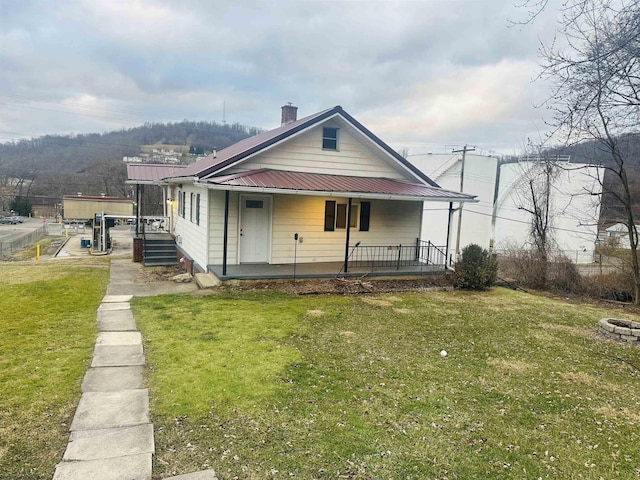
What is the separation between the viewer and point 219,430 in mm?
4035

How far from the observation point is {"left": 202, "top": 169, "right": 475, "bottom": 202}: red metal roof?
10.7 m

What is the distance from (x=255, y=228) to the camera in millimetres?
12430

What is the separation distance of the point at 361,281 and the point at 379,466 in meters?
8.10

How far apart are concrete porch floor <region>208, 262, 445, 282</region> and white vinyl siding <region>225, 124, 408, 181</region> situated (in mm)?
3032

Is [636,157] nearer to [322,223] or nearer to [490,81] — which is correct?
[490,81]

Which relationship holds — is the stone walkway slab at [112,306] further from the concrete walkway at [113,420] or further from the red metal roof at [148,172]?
the red metal roof at [148,172]

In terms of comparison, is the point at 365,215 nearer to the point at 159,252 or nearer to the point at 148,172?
the point at 159,252

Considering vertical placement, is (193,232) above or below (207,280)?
above

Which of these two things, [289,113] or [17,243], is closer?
[289,113]

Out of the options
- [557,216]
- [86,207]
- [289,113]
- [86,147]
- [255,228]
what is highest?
[86,147]

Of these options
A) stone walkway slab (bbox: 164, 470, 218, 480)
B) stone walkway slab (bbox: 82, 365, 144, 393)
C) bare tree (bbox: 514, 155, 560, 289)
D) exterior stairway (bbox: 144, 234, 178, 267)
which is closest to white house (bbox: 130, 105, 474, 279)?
exterior stairway (bbox: 144, 234, 178, 267)

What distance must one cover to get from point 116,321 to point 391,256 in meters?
9.58

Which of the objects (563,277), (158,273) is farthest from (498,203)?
(158,273)

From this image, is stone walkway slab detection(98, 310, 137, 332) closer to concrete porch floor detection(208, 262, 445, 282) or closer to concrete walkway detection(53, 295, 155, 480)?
concrete walkway detection(53, 295, 155, 480)
